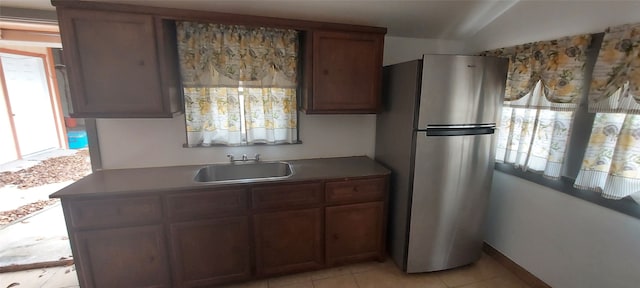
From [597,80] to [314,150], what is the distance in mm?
1994

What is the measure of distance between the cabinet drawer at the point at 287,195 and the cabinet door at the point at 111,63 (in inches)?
37.4

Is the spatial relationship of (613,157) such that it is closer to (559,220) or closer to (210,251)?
(559,220)

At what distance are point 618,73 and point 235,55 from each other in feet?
8.00

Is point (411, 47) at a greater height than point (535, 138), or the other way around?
point (411, 47)

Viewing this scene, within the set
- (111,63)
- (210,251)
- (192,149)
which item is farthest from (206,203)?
(111,63)

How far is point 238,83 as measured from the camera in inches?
83.1

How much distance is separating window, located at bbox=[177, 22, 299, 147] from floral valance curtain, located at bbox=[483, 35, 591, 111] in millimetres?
1768

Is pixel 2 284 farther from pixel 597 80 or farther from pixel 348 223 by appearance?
pixel 597 80

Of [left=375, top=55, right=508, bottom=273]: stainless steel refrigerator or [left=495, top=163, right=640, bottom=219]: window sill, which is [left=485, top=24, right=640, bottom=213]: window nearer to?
[left=495, top=163, right=640, bottom=219]: window sill

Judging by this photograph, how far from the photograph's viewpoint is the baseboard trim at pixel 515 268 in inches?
76.3

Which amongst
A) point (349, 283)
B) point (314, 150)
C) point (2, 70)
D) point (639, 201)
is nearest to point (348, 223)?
point (349, 283)

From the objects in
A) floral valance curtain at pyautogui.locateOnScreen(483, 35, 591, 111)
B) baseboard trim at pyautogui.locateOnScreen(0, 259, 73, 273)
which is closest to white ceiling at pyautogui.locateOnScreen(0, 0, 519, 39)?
floral valance curtain at pyautogui.locateOnScreen(483, 35, 591, 111)

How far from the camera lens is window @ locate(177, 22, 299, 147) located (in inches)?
76.7

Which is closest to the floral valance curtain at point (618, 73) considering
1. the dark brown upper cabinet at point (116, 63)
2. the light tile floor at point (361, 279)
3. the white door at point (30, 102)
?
the light tile floor at point (361, 279)
